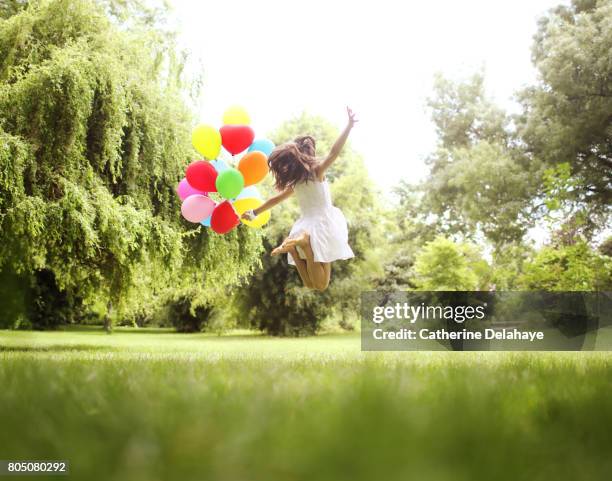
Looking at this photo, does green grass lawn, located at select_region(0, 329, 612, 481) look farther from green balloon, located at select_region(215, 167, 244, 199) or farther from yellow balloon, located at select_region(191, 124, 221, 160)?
yellow balloon, located at select_region(191, 124, 221, 160)

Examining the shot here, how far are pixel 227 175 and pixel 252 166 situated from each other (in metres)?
0.32

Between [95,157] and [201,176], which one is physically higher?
[95,157]

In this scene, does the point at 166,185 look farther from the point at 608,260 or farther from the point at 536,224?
the point at 536,224

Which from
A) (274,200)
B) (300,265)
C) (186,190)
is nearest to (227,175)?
(274,200)

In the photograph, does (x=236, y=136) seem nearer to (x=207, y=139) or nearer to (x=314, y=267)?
(x=207, y=139)

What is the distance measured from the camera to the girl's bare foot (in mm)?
4833

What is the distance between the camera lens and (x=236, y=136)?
6355 millimetres

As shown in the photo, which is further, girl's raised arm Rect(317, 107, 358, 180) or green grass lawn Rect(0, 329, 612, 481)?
girl's raised arm Rect(317, 107, 358, 180)

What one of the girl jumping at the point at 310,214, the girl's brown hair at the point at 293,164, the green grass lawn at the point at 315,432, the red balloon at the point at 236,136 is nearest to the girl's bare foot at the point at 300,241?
the girl jumping at the point at 310,214

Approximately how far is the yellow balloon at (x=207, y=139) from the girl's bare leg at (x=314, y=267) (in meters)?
1.95

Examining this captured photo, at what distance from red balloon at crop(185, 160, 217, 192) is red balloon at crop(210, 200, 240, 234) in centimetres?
24

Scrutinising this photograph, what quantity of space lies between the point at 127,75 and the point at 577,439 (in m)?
8.11

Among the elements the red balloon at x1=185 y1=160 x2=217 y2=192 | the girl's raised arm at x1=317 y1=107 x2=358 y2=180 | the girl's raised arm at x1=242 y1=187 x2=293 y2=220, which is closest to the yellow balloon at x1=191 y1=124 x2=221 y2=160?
the red balloon at x1=185 y1=160 x2=217 y2=192

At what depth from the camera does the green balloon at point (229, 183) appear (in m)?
5.97
